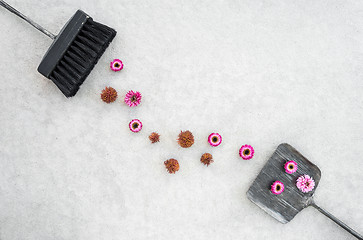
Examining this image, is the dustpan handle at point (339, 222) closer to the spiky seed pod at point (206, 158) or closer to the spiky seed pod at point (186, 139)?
the spiky seed pod at point (206, 158)

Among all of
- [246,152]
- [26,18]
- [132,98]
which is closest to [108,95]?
[132,98]

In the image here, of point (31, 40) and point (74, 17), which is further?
point (31, 40)

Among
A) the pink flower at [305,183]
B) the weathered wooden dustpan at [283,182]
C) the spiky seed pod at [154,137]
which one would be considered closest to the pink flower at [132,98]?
the spiky seed pod at [154,137]

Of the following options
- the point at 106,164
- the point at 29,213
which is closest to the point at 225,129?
the point at 106,164

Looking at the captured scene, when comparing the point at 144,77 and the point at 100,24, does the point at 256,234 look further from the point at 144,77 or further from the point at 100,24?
the point at 100,24

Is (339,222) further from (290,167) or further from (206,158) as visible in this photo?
(206,158)

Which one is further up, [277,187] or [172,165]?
[277,187]

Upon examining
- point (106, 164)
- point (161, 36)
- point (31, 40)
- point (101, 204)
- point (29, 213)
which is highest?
point (161, 36)
